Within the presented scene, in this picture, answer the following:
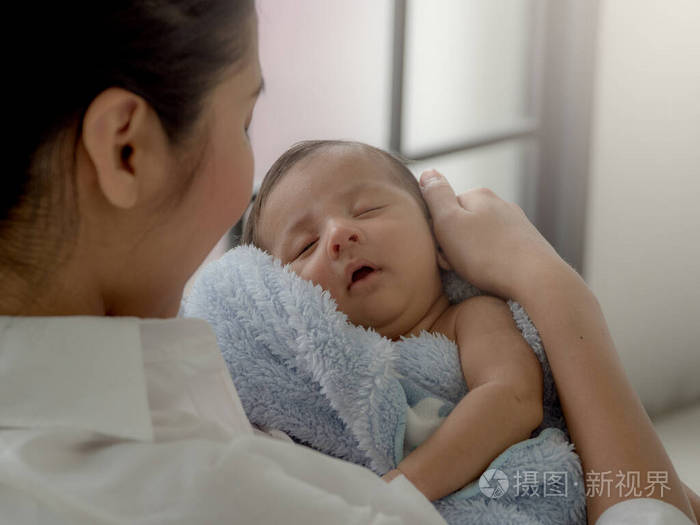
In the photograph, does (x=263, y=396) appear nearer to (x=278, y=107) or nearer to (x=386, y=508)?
(x=386, y=508)

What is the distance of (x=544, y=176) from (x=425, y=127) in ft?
1.19

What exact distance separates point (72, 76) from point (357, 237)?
0.54m

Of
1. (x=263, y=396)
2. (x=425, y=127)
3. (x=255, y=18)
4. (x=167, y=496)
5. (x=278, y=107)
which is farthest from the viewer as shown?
(x=425, y=127)

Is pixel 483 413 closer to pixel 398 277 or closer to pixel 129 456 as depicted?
pixel 398 277

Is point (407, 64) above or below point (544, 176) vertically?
above

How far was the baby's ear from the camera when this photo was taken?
1129 mm

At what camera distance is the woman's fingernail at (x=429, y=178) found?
1196 millimetres

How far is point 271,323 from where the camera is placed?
40.1 inches

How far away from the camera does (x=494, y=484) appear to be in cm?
90

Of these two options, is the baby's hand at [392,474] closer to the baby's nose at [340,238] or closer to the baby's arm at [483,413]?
the baby's arm at [483,413]

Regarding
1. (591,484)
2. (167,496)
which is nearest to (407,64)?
(591,484)

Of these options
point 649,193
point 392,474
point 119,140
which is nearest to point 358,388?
point 392,474

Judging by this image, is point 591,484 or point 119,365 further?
point 591,484

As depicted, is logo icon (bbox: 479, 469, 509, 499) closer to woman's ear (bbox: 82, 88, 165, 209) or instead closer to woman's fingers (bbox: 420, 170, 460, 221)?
woman's fingers (bbox: 420, 170, 460, 221)
